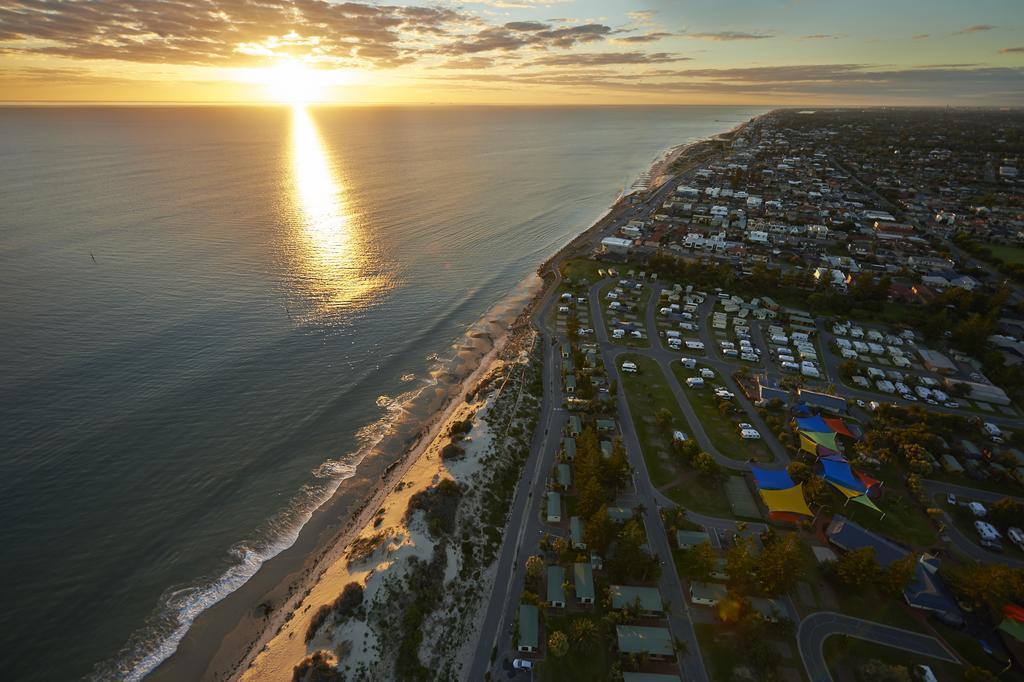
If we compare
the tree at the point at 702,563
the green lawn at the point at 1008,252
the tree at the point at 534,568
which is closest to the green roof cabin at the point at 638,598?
the tree at the point at 702,563

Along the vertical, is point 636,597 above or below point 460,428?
above

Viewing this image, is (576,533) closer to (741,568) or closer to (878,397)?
(741,568)

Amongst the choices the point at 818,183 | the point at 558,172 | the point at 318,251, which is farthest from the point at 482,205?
the point at 818,183

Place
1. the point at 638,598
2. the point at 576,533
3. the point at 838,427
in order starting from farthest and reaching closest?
the point at 838,427 < the point at 576,533 < the point at 638,598

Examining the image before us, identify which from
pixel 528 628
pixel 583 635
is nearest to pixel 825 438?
pixel 583 635

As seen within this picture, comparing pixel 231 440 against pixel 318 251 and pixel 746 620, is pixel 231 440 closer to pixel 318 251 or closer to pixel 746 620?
pixel 746 620
